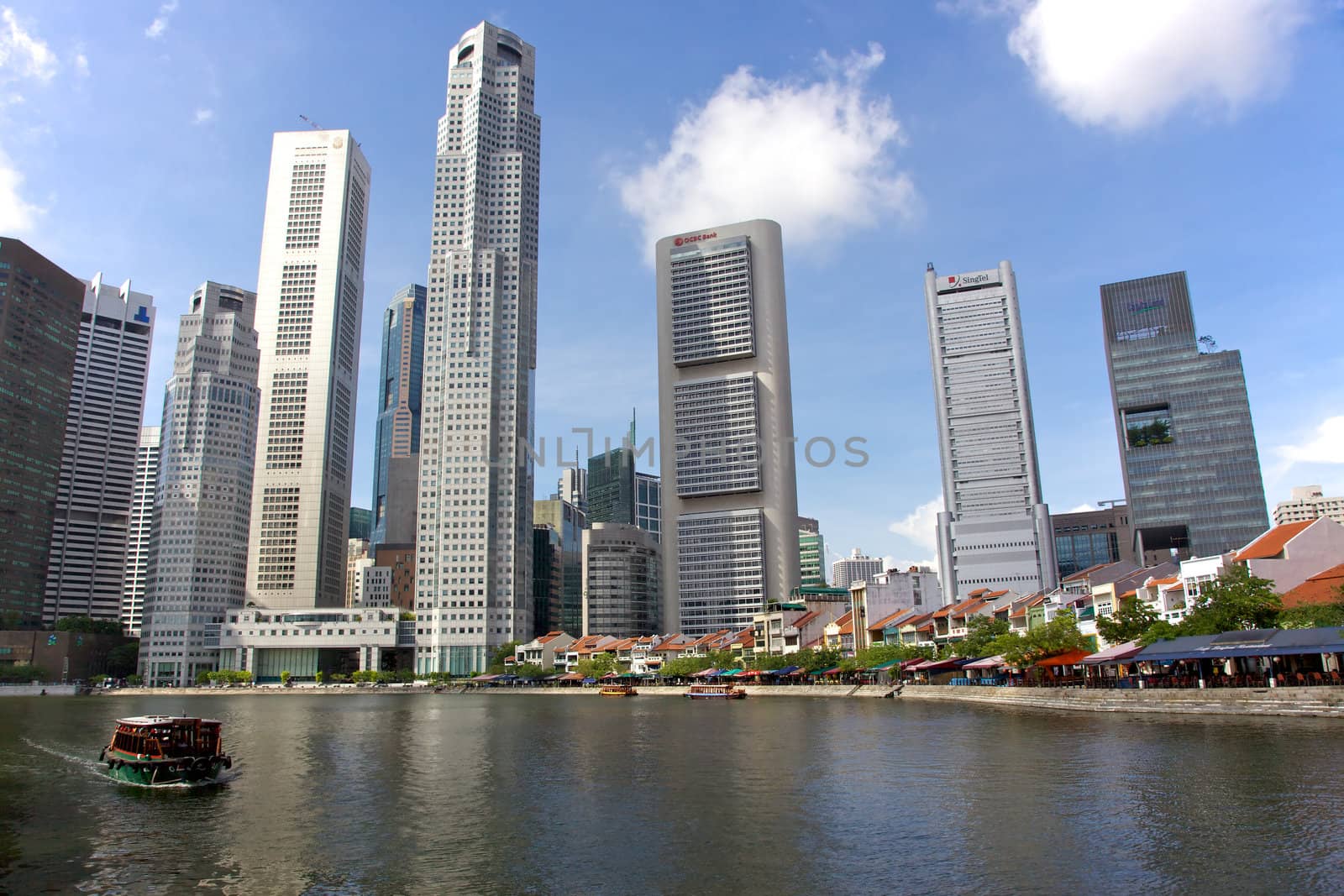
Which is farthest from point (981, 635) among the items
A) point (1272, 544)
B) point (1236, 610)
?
point (1236, 610)

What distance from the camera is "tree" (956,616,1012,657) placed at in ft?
362

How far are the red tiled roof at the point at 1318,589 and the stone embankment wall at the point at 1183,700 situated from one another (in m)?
15.2

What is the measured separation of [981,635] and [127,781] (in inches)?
3547

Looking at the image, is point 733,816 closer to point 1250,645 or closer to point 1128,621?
point 1250,645

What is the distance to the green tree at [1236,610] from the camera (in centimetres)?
7469

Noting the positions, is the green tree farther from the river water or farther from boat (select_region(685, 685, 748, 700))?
boat (select_region(685, 685, 748, 700))

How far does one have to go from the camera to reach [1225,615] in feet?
246

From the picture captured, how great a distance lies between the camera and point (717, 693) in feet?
449

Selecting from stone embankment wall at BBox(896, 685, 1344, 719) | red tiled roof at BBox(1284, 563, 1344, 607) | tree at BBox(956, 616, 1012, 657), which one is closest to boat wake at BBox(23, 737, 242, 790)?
stone embankment wall at BBox(896, 685, 1344, 719)

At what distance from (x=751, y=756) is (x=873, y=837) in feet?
78.3

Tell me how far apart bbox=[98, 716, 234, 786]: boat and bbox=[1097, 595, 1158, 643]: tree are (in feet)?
245

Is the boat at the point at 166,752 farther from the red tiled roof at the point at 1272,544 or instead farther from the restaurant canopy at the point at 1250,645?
the red tiled roof at the point at 1272,544

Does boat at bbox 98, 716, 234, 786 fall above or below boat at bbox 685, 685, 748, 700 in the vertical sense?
above

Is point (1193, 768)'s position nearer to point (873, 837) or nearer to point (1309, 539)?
point (873, 837)
